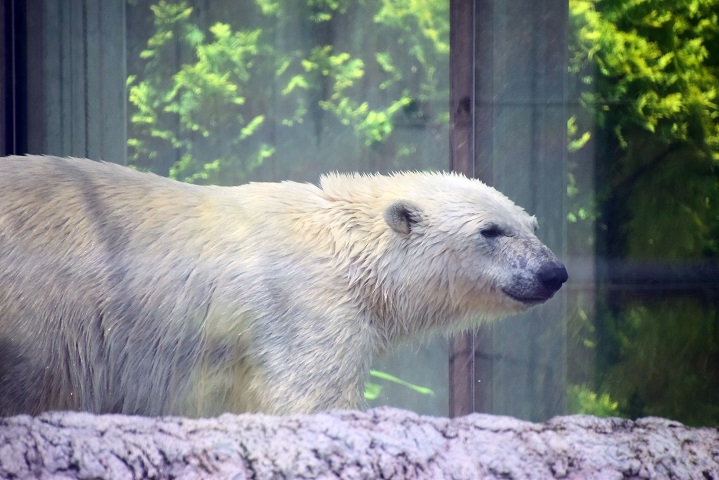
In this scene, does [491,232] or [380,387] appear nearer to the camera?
[491,232]

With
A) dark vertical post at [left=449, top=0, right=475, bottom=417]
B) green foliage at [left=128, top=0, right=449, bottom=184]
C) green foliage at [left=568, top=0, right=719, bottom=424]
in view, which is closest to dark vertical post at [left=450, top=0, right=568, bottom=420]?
dark vertical post at [left=449, top=0, right=475, bottom=417]

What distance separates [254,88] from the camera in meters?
3.23

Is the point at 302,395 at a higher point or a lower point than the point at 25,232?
lower

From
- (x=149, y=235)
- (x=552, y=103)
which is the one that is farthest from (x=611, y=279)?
(x=149, y=235)

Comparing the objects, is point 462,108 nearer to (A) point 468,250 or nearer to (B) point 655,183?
(A) point 468,250

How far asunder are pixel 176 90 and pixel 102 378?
1106 millimetres

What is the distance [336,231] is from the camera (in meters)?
3.09

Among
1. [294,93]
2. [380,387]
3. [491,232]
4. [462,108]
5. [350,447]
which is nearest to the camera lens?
[350,447]

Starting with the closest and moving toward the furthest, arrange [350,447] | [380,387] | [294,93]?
1. [350,447]
2. [294,93]
3. [380,387]

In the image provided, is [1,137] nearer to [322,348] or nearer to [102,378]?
[102,378]

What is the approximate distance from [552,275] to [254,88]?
4.47ft

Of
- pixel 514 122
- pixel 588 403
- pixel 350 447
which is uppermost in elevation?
pixel 514 122

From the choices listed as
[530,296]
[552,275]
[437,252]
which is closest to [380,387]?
[437,252]

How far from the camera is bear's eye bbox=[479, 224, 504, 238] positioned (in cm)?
319
